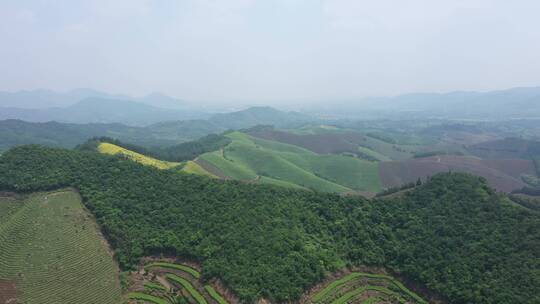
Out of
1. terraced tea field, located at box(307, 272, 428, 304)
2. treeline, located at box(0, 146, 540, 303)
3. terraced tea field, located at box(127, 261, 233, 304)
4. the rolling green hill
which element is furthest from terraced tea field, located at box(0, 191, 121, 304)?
the rolling green hill

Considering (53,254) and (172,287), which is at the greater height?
(53,254)

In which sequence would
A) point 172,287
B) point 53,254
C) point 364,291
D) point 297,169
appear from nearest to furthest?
1. point 172,287
2. point 364,291
3. point 53,254
4. point 297,169

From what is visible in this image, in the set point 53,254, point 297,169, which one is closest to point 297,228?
point 53,254

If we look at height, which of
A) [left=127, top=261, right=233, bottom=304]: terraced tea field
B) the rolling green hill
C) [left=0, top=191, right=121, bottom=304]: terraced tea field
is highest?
[left=0, top=191, right=121, bottom=304]: terraced tea field

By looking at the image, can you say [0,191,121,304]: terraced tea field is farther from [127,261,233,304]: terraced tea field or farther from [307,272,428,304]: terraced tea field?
[307,272,428,304]: terraced tea field

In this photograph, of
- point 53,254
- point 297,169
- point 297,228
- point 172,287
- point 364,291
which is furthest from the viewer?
point 297,169

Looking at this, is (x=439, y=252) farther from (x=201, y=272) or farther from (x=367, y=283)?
(x=201, y=272)

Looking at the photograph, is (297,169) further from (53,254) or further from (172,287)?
(53,254)
